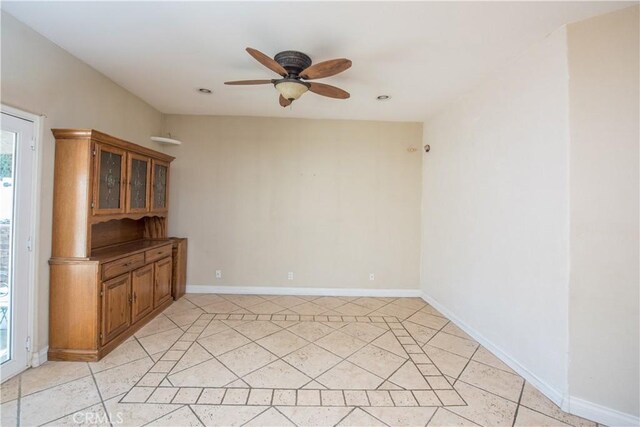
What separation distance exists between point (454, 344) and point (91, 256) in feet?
12.3

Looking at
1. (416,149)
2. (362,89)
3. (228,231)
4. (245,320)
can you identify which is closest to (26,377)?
(245,320)

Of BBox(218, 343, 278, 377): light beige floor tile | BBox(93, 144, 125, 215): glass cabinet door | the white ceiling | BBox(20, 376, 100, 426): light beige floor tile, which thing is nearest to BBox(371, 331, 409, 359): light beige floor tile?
BBox(218, 343, 278, 377): light beige floor tile

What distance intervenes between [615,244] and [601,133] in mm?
768

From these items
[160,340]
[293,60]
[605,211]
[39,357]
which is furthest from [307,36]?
[39,357]

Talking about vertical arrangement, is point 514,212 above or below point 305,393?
above

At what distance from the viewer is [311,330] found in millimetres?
3191

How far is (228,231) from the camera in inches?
174

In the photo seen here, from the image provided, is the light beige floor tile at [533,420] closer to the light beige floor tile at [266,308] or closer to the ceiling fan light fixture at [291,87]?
the light beige floor tile at [266,308]

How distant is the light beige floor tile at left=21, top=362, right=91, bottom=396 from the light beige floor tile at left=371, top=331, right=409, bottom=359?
2638 mm

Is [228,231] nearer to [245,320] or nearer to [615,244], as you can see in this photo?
[245,320]

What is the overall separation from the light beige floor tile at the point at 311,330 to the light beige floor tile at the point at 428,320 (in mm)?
1137

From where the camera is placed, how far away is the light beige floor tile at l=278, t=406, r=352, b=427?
1.81 meters

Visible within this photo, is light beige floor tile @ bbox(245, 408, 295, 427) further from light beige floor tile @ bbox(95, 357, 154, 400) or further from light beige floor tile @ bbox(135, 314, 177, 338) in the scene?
light beige floor tile @ bbox(135, 314, 177, 338)

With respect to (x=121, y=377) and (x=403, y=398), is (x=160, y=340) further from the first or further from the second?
(x=403, y=398)
